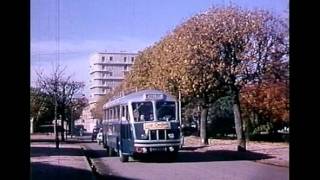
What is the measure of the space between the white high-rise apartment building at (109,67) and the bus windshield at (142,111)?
0.74 feet

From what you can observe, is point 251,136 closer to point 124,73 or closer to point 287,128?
point 287,128

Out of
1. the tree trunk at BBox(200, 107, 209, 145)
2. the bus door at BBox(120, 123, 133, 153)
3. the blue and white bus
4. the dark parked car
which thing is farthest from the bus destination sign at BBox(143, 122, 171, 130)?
the dark parked car

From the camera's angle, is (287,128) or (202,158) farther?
(202,158)

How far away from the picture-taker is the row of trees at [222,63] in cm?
317

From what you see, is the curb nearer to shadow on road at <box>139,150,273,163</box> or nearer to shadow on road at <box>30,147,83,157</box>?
shadow on road at <box>30,147,83,157</box>

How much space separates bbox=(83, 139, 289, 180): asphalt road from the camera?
122 inches

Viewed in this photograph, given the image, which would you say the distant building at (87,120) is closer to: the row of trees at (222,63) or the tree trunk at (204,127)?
the row of trees at (222,63)

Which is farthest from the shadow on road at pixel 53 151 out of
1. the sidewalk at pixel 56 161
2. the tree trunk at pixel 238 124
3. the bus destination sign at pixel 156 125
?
the tree trunk at pixel 238 124

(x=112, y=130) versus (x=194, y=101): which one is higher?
(x=194, y=101)
